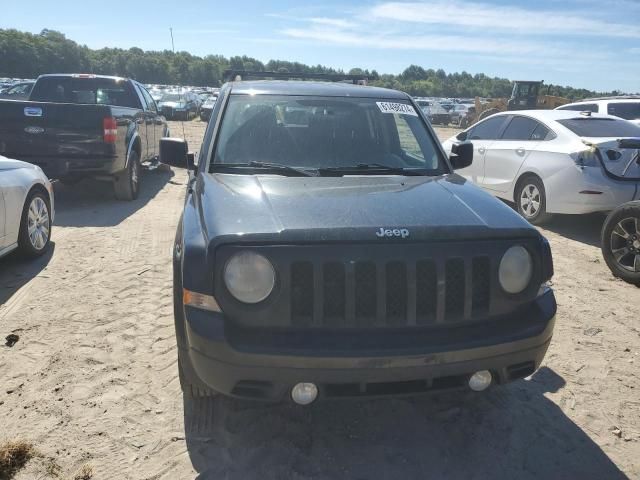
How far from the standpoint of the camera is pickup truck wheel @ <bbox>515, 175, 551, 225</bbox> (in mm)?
7402

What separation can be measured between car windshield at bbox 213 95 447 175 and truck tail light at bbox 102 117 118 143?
444 centimetres

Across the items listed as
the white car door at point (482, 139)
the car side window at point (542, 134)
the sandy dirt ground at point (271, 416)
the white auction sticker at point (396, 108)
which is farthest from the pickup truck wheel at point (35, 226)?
the car side window at point (542, 134)

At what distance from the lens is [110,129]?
7.77 metres

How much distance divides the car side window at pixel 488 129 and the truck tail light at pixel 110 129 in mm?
5674

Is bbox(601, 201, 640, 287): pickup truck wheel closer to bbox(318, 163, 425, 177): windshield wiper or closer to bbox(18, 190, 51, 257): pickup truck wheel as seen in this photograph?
bbox(318, 163, 425, 177): windshield wiper

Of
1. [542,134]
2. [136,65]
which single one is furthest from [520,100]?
[136,65]

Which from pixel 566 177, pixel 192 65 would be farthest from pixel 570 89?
pixel 566 177

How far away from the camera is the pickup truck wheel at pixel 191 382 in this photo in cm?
266

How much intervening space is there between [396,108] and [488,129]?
17.4 ft

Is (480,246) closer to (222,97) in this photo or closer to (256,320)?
(256,320)

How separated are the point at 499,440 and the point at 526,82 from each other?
3070 centimetres

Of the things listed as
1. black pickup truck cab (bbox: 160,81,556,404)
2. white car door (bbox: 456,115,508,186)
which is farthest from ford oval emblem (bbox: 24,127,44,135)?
white car door (bbox: 456,115,508,186)

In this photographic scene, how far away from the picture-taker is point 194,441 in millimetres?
2859

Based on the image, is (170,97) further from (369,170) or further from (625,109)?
(369,170)
